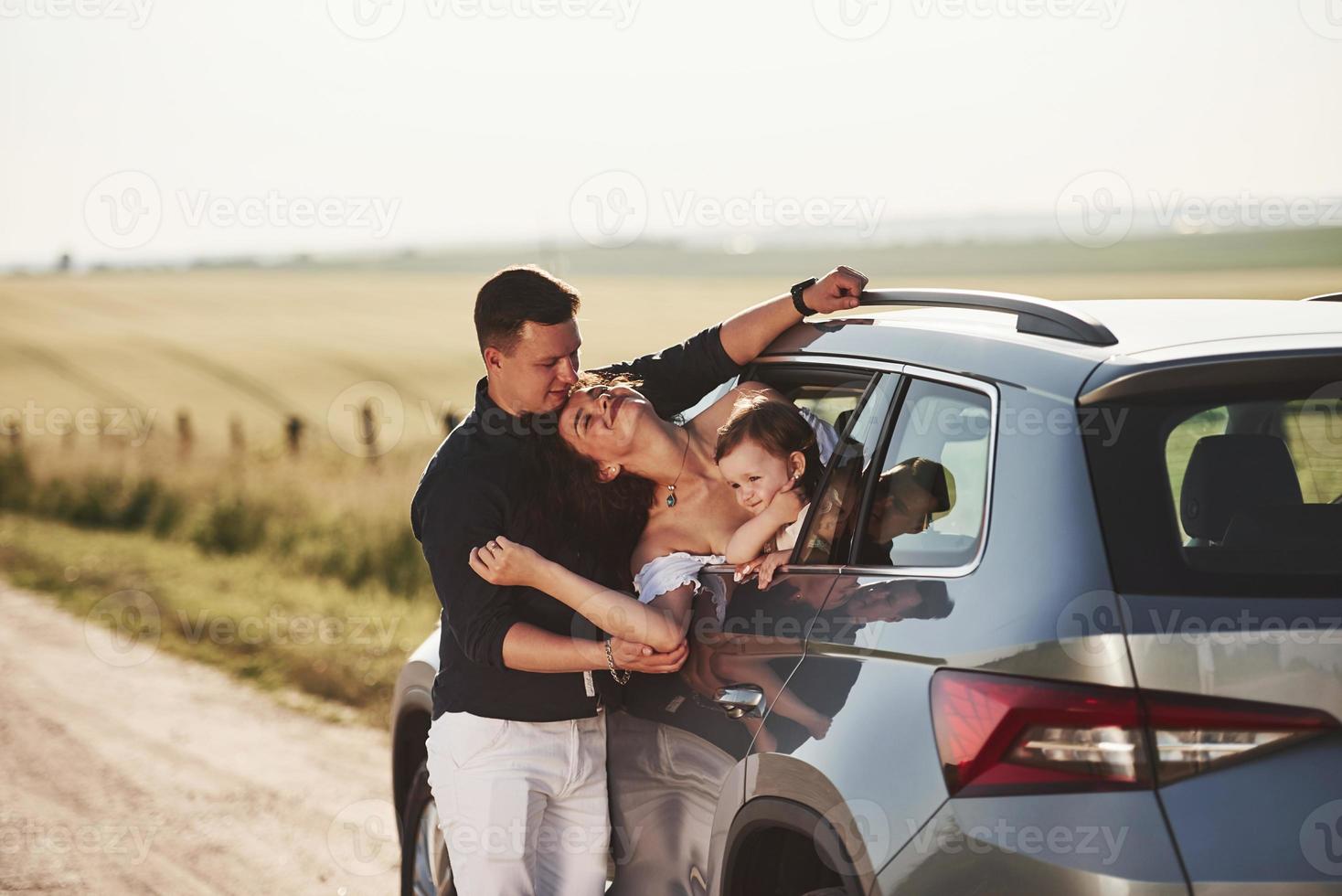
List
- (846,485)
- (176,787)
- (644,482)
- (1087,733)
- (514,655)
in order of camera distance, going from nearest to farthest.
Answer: (1087,733), (846,485), (514,655), (644,482), (176,787)

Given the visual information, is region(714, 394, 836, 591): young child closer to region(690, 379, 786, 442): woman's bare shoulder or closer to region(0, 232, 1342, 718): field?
region(690, 379, 786, 442): woman's bare shoulder

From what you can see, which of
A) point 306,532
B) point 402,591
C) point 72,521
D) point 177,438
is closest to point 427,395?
point 177,438

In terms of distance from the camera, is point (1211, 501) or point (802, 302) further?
point (802, 302)

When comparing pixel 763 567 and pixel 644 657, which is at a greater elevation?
pixel 763 567

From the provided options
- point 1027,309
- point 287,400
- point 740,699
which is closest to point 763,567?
point 740,699

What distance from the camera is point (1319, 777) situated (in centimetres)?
225

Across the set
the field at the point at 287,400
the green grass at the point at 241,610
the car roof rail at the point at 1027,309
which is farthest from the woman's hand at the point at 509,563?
the field at the point at 287,400

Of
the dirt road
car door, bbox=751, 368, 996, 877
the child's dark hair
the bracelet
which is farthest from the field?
car door, bbox=751, 368, 996, 877

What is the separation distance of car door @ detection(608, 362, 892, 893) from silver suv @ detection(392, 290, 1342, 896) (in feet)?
0.04

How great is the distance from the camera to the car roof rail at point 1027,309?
9.26 feet

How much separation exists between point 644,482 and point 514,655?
2.07 feet

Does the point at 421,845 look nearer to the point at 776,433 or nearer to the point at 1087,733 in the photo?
the point at 776,433

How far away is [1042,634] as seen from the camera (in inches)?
95.4

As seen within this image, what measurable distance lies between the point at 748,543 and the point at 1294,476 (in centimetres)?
125
